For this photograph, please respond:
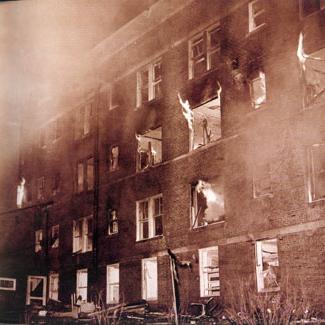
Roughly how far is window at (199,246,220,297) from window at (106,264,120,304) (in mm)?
2122

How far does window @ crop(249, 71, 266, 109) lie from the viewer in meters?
11.1

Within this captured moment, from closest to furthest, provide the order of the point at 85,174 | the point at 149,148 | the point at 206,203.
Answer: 1. the point at 206,203
2. the point at 149,148
3. the point at 85,174

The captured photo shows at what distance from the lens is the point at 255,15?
11.4 metres

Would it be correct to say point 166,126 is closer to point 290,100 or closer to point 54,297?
point 290,100

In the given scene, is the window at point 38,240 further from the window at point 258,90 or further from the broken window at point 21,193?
the window at point 258,90

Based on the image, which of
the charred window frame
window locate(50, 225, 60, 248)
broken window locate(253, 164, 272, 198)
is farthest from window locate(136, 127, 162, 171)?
broken window locate(253, 164, 272, 198)

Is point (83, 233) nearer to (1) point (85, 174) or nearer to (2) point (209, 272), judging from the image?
(1) point (85, 174)

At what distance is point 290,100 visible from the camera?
33.2 feet

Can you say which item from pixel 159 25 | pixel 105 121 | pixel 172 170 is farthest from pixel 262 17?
pixel 105 121

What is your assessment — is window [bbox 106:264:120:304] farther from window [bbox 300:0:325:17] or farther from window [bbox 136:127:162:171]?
window [bbox 300:0:325:17]

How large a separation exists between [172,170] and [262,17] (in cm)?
389

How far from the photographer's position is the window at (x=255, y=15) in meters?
11.3

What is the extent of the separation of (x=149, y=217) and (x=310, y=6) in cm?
579

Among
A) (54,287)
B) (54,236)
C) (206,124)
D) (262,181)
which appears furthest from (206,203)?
(54,236)
